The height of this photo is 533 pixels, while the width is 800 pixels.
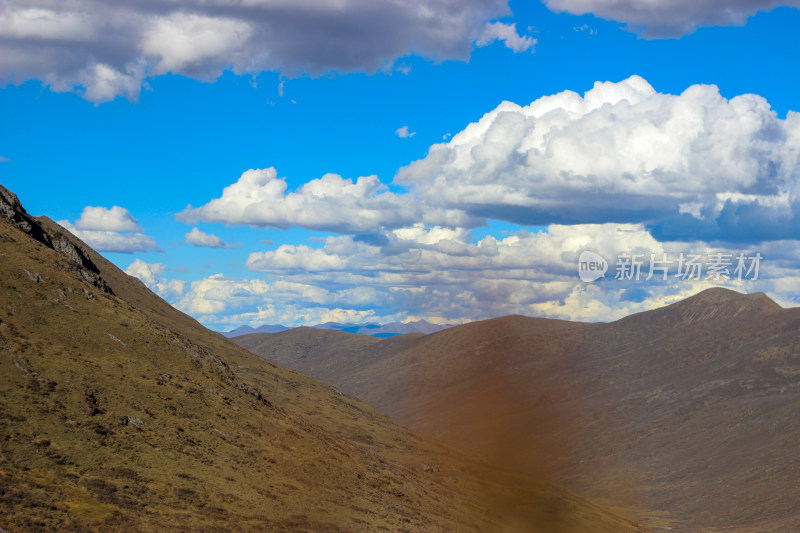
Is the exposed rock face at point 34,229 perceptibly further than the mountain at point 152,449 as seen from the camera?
Yes

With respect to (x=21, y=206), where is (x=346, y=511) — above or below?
below

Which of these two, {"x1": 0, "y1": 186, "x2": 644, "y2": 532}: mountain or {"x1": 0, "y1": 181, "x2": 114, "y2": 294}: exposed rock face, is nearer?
{"x1": 0, "y1": 186, "x2": 644, "y2": 532}: mountain

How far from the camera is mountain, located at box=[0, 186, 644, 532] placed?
52.0m

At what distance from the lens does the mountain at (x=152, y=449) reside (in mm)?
51969

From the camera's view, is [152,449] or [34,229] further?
[34,229]

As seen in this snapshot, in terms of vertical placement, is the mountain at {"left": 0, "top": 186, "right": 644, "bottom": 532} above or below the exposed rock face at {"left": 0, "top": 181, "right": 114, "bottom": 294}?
below

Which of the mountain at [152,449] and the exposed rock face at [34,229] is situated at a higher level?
the exposed rock face at [34,229]

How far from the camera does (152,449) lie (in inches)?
2516

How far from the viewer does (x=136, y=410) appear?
68500 mm

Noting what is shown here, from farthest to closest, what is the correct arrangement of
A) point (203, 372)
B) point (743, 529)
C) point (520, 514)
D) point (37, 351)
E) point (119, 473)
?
1. point (743, 529)
2. point (520, 514)
3. point (203, 372)
4. point (37, 351)
5. point (119, 473)

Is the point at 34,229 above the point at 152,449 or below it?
above

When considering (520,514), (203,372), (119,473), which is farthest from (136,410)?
(520,514)

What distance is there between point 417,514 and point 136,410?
34.1m

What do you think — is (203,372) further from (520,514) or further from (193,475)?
(520,514)
